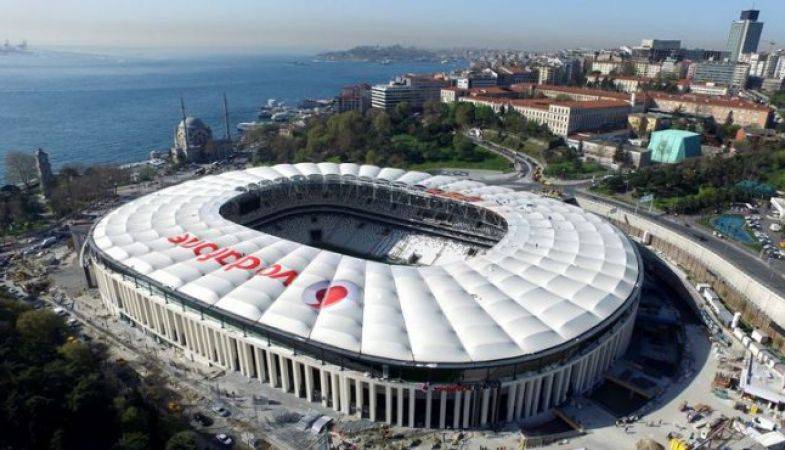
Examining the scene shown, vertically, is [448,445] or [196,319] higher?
[196,319]

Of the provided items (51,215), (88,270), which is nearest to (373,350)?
(88,270)

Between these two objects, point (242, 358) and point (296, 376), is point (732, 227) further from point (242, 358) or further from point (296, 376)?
point (242, 358)

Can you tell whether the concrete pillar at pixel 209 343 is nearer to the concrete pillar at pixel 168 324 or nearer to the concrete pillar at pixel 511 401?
the concrete pillar at pixel 168 324

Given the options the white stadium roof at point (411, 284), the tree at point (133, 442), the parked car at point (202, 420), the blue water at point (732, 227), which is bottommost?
the parked car at point (202, 420)

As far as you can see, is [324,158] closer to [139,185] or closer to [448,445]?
[139,185]

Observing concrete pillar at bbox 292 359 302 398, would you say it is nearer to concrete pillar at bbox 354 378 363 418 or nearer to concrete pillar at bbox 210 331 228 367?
concrete pillar at bbox 354 378 363 418

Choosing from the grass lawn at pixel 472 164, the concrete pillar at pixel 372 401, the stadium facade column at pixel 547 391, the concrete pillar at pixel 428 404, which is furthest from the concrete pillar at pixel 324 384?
the grass lawn at pixel 472 164

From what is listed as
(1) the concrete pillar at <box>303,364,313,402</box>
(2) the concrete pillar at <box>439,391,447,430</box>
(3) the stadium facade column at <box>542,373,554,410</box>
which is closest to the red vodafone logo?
(1) the concrete pillar at <box>303,364,313,402</box>
